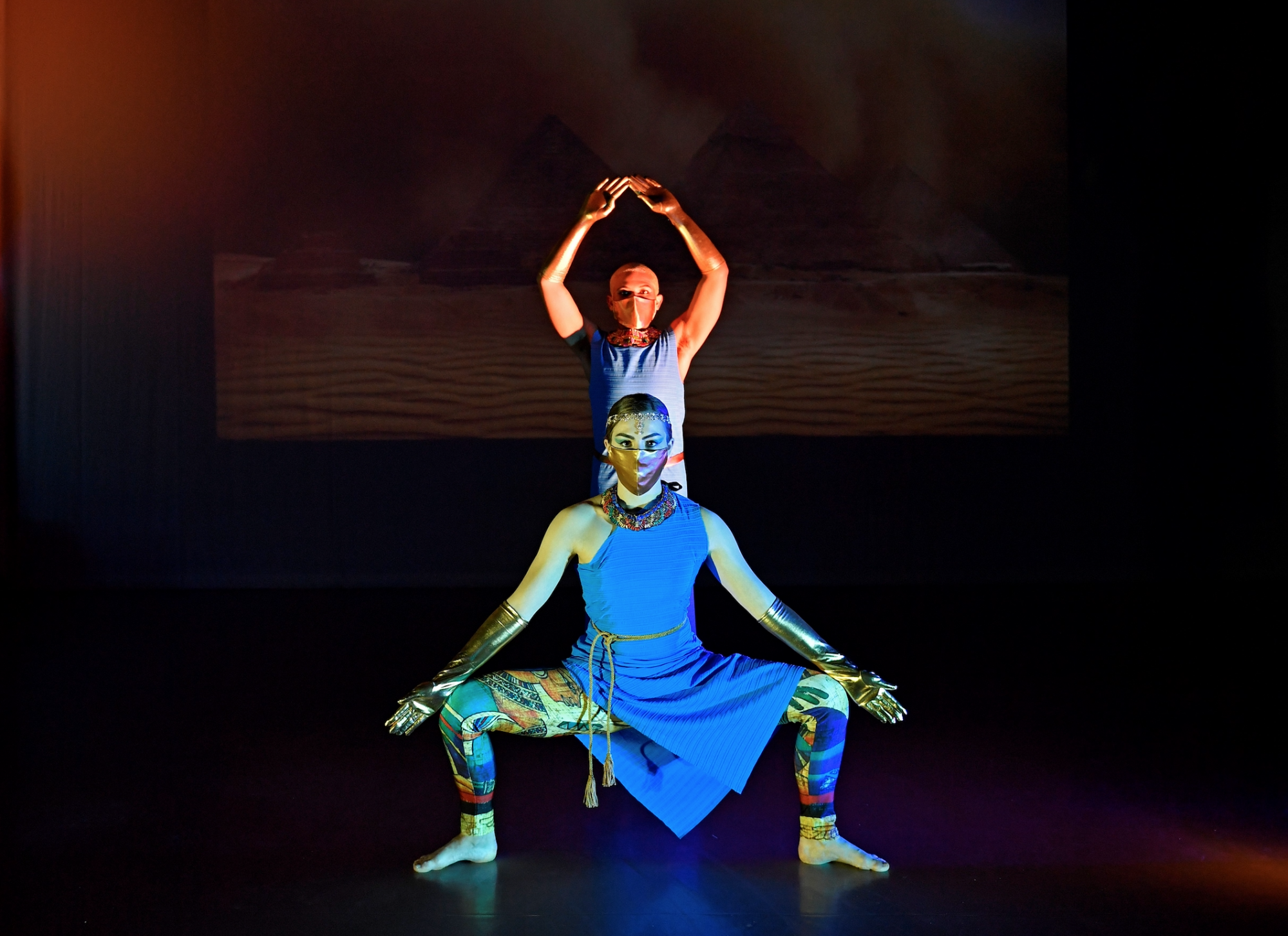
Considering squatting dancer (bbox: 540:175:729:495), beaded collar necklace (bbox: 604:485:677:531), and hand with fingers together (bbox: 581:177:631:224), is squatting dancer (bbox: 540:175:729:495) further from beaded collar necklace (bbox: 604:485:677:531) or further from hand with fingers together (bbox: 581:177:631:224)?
beaded collar necklace (bbox: 604:485:677:531)

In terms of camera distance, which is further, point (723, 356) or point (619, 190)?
point (723, 356)

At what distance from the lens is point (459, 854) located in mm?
2385

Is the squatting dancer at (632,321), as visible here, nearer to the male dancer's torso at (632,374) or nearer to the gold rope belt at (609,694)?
the male dancer's torso at (632,374)

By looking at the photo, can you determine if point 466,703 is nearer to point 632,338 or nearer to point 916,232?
point 632,338

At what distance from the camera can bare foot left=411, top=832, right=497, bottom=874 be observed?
2.37 metres

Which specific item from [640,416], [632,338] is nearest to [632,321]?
[632,338]

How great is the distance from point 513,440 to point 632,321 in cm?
372

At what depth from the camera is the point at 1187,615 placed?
582 cm

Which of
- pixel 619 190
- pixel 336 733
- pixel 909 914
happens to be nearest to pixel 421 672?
pixel 336 733

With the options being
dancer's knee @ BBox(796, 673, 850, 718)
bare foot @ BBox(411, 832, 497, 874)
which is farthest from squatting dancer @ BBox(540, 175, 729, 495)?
bare foot @ BBox(411, 832, 497, 874)

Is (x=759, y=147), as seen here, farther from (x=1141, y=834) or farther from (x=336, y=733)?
(x=1141, y=834)

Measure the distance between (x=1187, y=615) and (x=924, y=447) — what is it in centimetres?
183

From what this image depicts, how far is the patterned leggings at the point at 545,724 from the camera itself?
2.30 metres

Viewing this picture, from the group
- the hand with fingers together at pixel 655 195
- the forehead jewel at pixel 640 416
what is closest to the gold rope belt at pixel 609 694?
the forehead jewel at pixel 640 416
